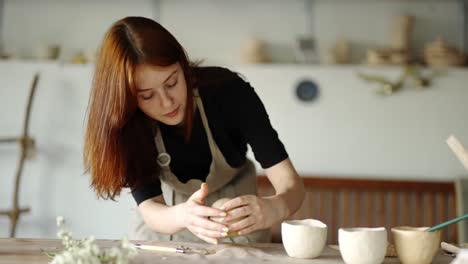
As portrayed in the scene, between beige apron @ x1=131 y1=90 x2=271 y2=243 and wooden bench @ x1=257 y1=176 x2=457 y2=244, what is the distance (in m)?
2.17

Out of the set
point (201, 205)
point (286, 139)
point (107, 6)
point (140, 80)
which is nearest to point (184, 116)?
point (140, 80)

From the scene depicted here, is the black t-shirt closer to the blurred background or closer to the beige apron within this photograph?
the beige apron

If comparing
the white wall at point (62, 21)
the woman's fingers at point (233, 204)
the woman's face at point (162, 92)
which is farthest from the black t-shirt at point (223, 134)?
the white wall at point (62, 21)

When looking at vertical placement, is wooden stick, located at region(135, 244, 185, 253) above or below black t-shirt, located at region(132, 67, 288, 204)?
below

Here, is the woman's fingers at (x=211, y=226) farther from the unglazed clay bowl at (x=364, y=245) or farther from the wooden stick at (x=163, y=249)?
the unglazed clay bowl at (x=364, y=245)

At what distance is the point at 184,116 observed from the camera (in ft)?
7.13

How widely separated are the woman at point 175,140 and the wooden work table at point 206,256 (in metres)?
0.06

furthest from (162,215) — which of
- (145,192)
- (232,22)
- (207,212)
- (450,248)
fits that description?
(232,22)

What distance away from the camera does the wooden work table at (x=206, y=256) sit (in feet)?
5.52

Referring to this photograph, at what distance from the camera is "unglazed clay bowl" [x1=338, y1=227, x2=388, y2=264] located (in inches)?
63.4

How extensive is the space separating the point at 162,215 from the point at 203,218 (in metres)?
0.23

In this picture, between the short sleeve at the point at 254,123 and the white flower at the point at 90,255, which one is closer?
the white flower at the point at 90,255

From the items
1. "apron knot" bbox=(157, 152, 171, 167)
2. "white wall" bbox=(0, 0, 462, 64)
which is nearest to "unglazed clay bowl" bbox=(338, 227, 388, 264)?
"apron knot" bbox=(157, 152, 171, 167)

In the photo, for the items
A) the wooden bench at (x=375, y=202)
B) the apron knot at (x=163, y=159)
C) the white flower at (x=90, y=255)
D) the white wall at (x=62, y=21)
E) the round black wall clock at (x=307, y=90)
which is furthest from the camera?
the white wall at (x=62, y=21)
